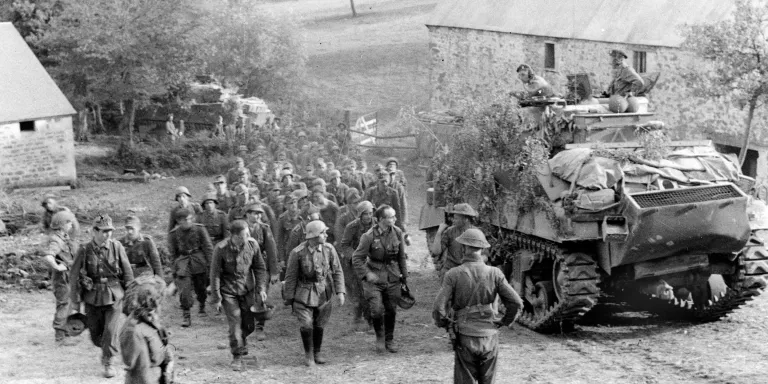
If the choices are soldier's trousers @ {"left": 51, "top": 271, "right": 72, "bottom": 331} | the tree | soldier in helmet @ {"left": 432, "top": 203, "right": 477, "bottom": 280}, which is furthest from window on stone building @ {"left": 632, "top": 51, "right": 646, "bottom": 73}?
soldier's trousers @ {"left": 51, "top": 271, "right": 72, "bottom": 331}

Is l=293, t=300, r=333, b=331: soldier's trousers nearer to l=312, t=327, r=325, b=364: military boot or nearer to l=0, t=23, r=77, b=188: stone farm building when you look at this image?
l=312, t=327, r=325, b=364: military boot

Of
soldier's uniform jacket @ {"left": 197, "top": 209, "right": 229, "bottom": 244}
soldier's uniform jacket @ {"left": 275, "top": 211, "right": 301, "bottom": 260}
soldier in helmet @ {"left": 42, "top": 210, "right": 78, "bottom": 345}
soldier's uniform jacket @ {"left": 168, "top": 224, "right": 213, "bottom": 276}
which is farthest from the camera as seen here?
soldier's uniform jacket @ {"left": 275, "top": 211, "right": 301, "bottom": 260}

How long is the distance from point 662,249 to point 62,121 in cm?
2062

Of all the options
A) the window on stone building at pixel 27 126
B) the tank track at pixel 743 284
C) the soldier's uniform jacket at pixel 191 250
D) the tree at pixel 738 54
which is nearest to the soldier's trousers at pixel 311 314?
the soldier's uniform jacket at pixel 191 250

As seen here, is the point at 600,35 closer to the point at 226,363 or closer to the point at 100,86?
the point at 100,86

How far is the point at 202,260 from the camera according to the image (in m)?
14.8

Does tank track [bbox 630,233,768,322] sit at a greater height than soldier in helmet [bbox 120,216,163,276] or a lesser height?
lesser

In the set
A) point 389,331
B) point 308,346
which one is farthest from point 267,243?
point 389,331

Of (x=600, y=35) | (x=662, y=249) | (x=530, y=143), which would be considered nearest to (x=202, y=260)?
(x=530, y=143)

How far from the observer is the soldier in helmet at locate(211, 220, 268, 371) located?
41.4 ft

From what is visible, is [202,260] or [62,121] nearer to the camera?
[202,260]

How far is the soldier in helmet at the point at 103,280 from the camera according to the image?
12.5m

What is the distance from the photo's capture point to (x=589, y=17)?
93.9 ft

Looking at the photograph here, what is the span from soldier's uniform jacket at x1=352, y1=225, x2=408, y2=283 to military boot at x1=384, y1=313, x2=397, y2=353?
0.46 metres
